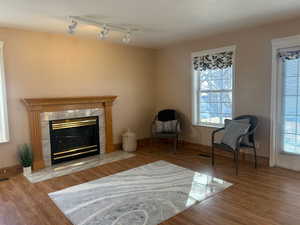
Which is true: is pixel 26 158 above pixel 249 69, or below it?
below

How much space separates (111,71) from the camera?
183 inches

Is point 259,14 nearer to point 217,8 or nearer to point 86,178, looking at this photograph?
point 217,8

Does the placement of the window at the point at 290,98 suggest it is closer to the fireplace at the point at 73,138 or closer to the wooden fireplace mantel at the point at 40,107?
the wooden fireplace mantel at the point at 40,107

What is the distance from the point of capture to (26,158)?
3.45 m

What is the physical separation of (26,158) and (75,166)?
79cm

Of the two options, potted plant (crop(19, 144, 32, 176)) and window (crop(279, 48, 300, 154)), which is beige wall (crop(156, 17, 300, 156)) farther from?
potted plant (crop(19, 144, 32, 176))

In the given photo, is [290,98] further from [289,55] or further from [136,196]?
[136,196]

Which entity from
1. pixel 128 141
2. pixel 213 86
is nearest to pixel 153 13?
pixel 213 86

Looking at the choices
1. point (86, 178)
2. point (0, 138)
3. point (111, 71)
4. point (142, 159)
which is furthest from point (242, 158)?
point (0, 138)

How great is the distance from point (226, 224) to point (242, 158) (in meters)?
2.13

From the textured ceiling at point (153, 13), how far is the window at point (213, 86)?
606 mm

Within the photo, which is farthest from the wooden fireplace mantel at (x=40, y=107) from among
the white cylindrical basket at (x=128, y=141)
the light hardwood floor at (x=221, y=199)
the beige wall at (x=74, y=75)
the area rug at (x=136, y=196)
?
the area rug at (x=136, y=196)

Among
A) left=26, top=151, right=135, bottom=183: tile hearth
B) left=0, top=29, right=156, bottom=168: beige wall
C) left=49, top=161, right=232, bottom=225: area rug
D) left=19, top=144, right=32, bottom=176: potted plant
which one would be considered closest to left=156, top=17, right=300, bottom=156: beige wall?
left=0, top=29, right=156, bottom=168: beige wall

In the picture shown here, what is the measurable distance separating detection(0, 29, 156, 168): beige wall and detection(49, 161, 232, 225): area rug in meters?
1.61
